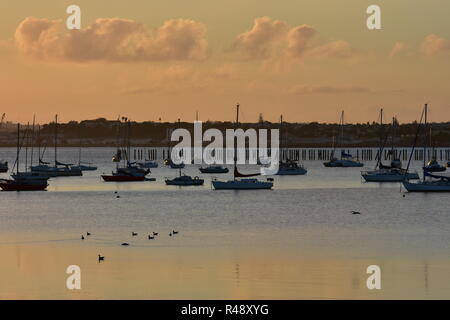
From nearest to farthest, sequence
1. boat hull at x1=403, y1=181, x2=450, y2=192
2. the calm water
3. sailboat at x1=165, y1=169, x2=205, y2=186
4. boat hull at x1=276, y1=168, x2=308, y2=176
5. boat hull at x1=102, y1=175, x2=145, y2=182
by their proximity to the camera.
Result: 1. the calm water
2. boat hull at x1=403, y1=181, x2=450, y2=192
3. sailboat at x1=165, y1=169, x2=205, y2=186
4. boat hull at x1=102, y1=175, x2=145, y2=182
5. boat hull at x1=276, y1=168, x2=308, y2=176

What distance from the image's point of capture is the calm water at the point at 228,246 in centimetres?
4203

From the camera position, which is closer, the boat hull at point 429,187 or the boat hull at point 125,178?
the boat hull at point 429,187

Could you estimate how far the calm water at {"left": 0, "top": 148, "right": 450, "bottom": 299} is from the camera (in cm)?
4203

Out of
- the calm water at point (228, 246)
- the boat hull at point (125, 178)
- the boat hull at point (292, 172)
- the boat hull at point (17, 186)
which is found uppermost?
the boat hull at point (292, 172)

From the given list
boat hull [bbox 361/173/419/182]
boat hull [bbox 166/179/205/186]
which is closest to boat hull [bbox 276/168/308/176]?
boat hull [bbox 361/173/419/182]

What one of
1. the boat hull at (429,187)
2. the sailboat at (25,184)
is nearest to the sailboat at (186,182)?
the sailboat at (25,184)

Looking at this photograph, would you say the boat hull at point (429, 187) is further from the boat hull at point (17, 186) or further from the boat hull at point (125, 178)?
the boat hull at point (125, 178)

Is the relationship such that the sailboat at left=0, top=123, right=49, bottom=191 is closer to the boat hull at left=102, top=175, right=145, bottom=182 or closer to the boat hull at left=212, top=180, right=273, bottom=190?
the boat hull at left=212, top=180, right=273, bottom=190

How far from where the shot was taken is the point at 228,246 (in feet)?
190

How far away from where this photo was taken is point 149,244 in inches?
2292

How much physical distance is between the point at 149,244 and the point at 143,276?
1330 centimetres

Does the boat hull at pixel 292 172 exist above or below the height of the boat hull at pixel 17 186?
above
